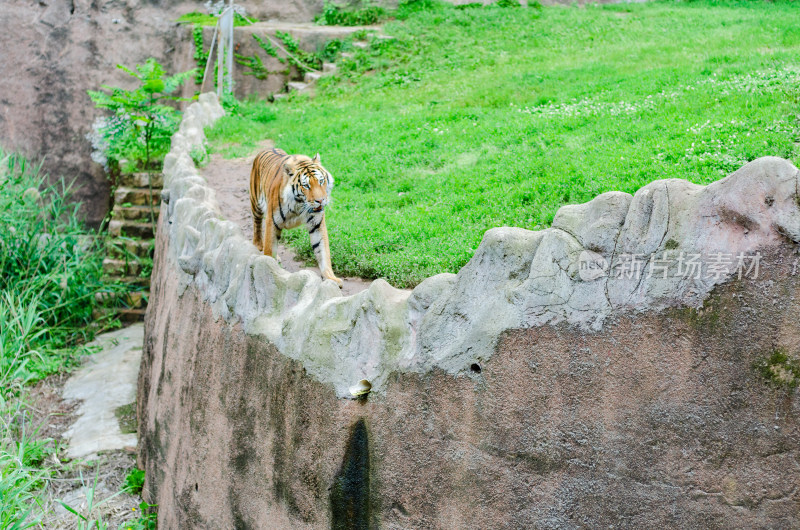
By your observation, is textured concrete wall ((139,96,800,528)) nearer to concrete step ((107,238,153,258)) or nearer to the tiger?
the tiger

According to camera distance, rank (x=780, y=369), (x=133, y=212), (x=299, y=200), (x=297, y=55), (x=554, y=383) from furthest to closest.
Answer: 1. (x=297, y=55)
2. (x=133, y=212)
3. (x=299, y=200)
4. (x=554, y=383)
5. (x=780, y=369)

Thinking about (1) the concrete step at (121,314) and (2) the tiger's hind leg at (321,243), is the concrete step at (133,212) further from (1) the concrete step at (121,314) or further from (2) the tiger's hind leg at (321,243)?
(2) the tiger's hind leg at (321,243)

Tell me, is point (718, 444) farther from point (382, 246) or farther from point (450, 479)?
point (382, 246)

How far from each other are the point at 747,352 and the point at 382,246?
12.5 ft

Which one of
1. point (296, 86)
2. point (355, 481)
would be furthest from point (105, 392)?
point (296, 86)

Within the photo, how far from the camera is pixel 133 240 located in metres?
11.3

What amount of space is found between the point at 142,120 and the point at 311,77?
11.9 feet

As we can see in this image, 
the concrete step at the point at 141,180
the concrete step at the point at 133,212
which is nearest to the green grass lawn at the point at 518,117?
the concrete step at the point at 141,180

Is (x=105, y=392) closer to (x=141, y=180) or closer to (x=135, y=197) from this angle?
(x=135, y=197)

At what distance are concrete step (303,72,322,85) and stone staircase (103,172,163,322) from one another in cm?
347

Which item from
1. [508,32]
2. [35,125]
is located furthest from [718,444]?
[35,125]

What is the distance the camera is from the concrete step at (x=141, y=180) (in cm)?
1162

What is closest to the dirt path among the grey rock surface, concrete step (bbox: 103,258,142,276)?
concrete step (bbox: 103,258,142,276)
